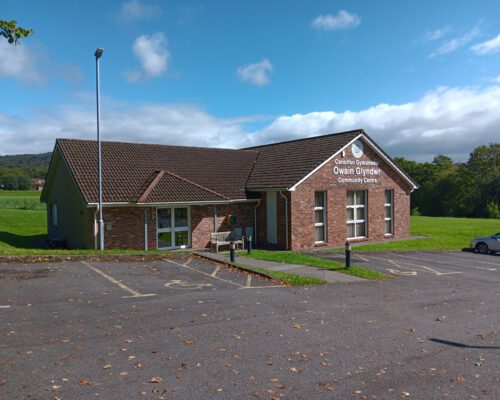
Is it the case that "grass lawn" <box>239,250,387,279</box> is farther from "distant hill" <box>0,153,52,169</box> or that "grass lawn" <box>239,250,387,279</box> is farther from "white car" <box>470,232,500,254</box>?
"distant hill" <box>0,153,52,169</box>

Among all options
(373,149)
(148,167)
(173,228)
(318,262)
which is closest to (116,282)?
(318,262)

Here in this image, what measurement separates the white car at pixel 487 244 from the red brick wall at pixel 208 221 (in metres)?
11.9

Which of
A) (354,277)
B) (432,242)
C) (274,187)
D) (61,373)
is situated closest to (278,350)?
(61,373)

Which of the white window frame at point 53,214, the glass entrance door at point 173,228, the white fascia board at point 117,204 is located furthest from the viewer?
the white window frame at point 53,214

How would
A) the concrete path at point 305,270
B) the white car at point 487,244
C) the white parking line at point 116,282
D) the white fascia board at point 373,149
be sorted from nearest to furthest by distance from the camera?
1. the white parking line at point 116,282
2. the concrete path at point 305,270
3. the white fascia board at point 373,149
4. the white car at point 487,244

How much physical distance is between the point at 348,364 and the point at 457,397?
1.48 m

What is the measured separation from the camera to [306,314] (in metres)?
9.41

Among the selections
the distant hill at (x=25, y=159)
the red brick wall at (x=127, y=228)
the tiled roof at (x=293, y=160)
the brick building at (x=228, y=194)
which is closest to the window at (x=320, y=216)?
the brick building at (x=228, y=194)

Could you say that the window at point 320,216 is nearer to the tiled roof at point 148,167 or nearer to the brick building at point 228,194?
the brick building at point 228,194

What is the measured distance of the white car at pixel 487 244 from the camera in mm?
23070

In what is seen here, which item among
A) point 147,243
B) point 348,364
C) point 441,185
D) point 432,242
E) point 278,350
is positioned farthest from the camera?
point 441,185

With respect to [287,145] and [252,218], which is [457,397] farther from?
[287,145]

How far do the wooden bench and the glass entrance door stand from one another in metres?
1.16

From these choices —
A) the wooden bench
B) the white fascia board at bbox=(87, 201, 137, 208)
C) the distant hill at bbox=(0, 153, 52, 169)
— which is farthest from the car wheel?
the distant hill at bbox=(0, 153, 52, 169)
